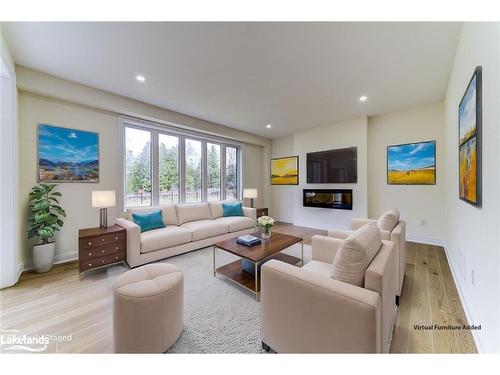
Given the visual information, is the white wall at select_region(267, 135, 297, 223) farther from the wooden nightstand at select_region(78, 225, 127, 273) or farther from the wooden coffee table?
the wooden nightstand at select_region(78, 225, 127, 273)

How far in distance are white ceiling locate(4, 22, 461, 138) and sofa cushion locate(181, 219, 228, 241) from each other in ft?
7.20

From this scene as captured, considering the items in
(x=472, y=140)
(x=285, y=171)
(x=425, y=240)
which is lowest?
(x=425, y=240)

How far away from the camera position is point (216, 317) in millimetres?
1726

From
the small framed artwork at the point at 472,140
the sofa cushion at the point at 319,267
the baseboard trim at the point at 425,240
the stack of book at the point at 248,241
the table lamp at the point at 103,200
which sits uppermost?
the small framed artwork at the point at 472,140

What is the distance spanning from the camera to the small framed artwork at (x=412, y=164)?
143 inches

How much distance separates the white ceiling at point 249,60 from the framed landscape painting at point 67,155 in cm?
79

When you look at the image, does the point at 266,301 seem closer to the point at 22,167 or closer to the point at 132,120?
the point at 22,167

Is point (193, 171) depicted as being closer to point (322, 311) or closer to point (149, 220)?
point (149, 220)

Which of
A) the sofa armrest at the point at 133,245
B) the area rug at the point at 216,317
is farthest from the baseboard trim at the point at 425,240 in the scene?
the sofa armrest at the point at 133,245

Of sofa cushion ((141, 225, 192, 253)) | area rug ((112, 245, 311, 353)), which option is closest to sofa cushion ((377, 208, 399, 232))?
area rug ((112, 245, 311, 353))

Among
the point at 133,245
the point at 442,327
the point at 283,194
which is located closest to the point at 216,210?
the point at 133,245

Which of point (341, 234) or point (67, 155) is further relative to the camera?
point (67, 155)

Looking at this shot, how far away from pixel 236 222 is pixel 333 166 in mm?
2668

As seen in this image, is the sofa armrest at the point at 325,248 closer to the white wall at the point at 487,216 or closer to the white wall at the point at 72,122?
the white wall at the point at 487,216
